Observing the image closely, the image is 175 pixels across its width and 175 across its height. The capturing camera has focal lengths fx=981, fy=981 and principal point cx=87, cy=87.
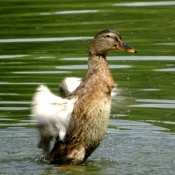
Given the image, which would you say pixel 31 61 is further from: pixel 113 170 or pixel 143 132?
pixel 113 170

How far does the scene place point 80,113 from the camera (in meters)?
10.1

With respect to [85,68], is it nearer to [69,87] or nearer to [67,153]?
[69,87]

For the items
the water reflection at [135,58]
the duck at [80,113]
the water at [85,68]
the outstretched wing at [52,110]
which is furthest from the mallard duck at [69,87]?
the water reflection at [135,58]

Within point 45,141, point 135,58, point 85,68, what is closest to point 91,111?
point 45,141

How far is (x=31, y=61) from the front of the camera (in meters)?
14.7

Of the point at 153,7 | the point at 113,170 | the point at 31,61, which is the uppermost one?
the point at 153,7

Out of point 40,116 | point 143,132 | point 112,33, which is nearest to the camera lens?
point 40,116

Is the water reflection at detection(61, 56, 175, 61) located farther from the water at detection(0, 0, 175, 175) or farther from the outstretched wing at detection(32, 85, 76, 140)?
the outstretched wing at detection(32, 85, 76, 140)

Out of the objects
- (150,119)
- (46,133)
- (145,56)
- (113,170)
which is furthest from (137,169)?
(145,56)

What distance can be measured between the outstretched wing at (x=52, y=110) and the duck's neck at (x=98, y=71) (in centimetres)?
36

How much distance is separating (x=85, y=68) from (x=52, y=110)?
14.4 ft

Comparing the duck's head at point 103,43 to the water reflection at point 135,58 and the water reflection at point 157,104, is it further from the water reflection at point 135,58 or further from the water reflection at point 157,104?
the water reflection at point 135,58

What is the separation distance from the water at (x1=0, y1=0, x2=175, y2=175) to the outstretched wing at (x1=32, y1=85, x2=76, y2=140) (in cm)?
50

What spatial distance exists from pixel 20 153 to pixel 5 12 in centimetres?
751
